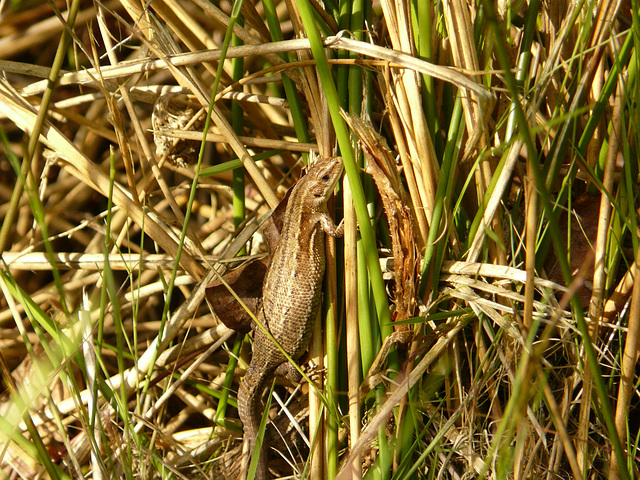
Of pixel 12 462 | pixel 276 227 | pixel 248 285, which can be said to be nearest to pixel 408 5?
pixel 276 227

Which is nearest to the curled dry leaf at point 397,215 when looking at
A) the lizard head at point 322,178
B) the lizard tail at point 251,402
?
the lizard head at point 322,178

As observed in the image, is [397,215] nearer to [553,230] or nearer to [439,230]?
[439,230]

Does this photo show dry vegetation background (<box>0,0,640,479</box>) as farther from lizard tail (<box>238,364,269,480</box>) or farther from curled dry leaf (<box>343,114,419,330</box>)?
lizard tail (<box>238,364,269,480</box>)

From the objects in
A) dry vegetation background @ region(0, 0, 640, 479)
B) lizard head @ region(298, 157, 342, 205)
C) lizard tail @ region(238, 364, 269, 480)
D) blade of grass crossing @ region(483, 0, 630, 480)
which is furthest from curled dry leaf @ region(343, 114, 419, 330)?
lizard tail @ region(238, 364, 269, 480)

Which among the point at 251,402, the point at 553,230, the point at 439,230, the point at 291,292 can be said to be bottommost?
the point at 251,402

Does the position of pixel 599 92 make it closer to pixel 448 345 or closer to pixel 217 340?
pixel 448 345

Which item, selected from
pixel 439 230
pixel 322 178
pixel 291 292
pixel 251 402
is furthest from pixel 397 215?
pixel 251 402

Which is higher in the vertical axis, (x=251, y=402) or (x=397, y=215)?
(x=397, y=215)

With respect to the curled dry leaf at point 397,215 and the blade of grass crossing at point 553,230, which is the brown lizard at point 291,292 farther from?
the blade of grass crossing at point 553,230
